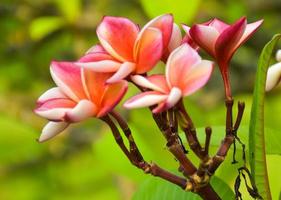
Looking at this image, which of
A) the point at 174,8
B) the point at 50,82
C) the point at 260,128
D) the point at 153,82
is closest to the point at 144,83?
the point at 153,82

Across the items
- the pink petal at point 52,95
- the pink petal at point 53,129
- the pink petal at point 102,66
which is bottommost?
the pink petal at point 53,129

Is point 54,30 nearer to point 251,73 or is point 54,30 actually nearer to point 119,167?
point 251,73

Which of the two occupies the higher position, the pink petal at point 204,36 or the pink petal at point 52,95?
the pink petal at point 52,95

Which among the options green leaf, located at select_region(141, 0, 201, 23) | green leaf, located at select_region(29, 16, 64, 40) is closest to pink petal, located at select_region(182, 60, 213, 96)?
green leaf, located at select_region(141, 0, 201, 23)

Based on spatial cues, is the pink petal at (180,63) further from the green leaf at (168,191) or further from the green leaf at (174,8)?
the green leaf at (174,8)

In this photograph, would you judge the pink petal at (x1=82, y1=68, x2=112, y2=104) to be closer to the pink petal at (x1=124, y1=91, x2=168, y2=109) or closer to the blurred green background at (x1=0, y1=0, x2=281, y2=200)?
the pink petal at (x1=124, y1=91, x2=168, y2=109)

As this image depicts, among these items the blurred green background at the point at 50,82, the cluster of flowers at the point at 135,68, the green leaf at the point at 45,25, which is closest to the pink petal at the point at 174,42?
the cluster of flowers at the point at 135,68

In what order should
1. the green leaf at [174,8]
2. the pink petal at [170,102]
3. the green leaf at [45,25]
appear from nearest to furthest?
1. the pink petal at [170,102]
2. the green leaf at [174,8]
3. the green leaf at [45,25]
